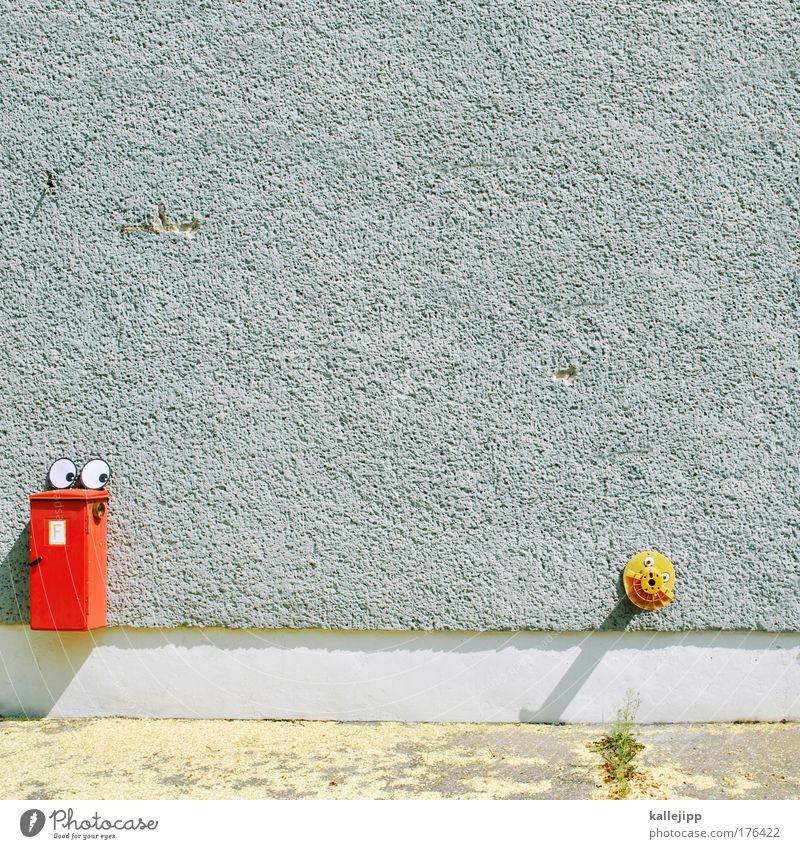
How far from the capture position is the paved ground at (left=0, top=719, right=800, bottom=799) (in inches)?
146

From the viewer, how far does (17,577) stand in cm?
473

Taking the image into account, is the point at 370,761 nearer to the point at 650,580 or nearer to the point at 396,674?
the point at 396,674

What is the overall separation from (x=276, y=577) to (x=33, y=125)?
9.34 feet

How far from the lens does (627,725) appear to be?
413cm

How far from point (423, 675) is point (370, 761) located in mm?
646

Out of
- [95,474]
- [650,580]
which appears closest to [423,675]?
[650,580]

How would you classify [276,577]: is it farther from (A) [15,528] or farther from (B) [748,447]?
(B) [748,447]

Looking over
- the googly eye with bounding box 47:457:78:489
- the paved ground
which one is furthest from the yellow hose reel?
the googly eye with bounding box 47:457:78:489

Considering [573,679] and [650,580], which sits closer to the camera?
[650,580]

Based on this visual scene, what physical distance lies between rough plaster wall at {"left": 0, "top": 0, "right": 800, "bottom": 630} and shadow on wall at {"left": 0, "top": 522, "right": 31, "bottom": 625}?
18 mm

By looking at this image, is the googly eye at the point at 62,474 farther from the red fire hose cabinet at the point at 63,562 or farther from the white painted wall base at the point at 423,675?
the white painted wall base at the point at 423,675

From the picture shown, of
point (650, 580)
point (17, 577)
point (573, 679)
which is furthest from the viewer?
point (17, 577)

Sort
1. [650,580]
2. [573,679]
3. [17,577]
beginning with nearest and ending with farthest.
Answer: [650,580] → [573,679] → [17,577]

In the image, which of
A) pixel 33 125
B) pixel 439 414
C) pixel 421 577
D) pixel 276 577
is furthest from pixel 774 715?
pixel 33 125
